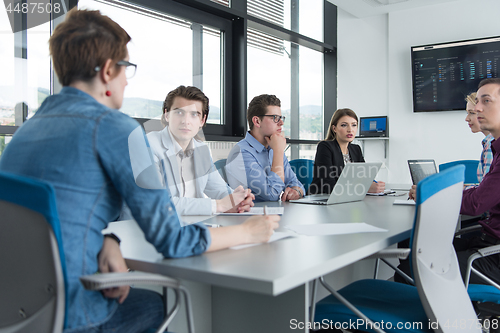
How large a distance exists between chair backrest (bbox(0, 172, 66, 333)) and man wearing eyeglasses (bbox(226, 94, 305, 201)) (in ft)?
5.59

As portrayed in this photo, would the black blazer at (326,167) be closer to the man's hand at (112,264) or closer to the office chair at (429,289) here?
the office chair at (429,289)

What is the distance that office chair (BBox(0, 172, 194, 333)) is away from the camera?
33.2 inches

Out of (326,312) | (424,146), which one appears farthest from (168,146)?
(424,146)

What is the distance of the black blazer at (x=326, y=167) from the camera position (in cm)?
302

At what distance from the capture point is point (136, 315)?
3.50 ft

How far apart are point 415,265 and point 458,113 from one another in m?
4.42

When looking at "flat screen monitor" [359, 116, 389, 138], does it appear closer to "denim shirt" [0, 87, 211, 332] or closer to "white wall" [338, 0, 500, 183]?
"white wall" [338, 0, 500, 183]

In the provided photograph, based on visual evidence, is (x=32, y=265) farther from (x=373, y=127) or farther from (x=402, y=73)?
(x=402, y=73)

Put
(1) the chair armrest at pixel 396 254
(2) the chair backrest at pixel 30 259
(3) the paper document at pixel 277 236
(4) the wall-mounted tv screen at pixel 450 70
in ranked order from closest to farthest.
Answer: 1. (2) the chair backrest at pixel 30 259
2. (3) the paper document at pixel 277 236
3. (1) the chair armrest at pixel 396 254
4. (4) the wall-mounted tv screen at pixel 450 70

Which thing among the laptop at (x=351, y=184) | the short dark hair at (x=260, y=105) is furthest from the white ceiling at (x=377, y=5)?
the laptop at (x=351, y=184)

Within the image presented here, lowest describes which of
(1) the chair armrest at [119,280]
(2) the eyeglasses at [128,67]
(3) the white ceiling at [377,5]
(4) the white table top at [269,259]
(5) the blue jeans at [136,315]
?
(5) the blue jeans at [136,315]

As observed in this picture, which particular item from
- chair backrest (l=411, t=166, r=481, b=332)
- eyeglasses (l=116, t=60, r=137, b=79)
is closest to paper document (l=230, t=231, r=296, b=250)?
chair backrest (l=411, t=166, r=481, b=332)

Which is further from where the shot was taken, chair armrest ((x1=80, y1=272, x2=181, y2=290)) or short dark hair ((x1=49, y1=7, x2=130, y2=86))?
short dark hair ((x1=49, y1=7, x2=130, y2=86))

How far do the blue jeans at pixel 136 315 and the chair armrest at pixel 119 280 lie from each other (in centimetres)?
13
